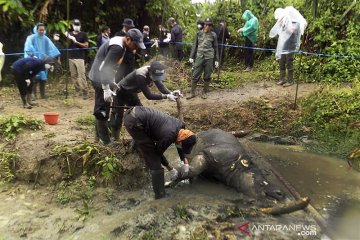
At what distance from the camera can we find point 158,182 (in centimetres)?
557

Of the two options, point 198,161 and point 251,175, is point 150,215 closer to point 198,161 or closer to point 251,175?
point 198,161

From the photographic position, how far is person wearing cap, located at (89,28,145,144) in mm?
5812

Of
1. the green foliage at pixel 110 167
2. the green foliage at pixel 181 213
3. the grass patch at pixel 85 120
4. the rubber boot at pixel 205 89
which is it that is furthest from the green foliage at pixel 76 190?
the rubber boot at pixel 205 89

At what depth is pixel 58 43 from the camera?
1206 centimetres

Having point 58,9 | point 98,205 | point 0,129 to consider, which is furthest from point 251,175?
point 58,9

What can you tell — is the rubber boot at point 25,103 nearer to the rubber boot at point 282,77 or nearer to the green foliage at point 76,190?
the green foliage at point 76,190

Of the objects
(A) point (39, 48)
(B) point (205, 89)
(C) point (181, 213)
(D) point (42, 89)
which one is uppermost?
(A) point (39, 48)

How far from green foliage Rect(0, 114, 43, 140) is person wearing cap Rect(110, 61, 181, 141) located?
1.78 meters

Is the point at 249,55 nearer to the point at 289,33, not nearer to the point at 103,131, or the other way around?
the point at 289,33

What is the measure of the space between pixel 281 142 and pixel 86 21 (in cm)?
800

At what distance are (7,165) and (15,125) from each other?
3.98 ft

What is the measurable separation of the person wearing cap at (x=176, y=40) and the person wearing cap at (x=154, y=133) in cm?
800

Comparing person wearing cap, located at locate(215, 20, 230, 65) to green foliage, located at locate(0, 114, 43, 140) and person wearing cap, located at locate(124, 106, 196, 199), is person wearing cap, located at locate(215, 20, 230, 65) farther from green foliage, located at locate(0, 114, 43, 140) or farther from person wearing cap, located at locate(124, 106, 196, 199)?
person wearing cap, located at locate(124, 106, 196, 199)

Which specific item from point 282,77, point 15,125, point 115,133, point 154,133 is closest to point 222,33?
point 282,77
